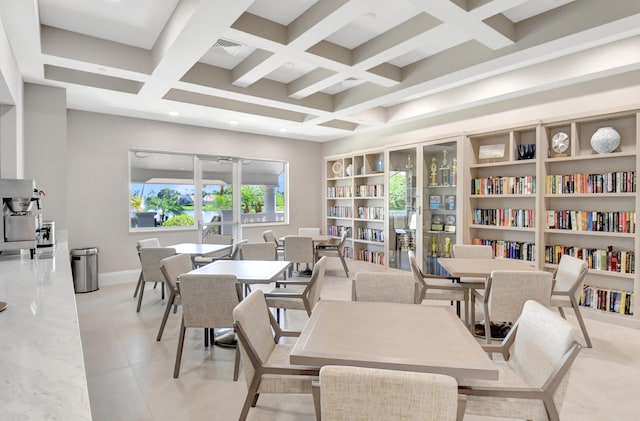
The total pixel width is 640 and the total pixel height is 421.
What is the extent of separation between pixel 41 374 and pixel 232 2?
7.78 feet

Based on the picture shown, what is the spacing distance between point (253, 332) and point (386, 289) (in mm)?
1094

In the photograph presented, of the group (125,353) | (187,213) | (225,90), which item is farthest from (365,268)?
(125,353)

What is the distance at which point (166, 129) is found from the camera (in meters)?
6.11

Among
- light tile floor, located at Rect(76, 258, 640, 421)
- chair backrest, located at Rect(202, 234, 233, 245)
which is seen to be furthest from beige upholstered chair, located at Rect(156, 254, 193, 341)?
chair backrest, located at Rect(202, 234, 233, 245)

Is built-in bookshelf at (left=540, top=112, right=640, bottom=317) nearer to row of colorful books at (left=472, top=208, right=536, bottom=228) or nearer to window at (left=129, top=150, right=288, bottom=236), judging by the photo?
row of colorful books at (left=472, top=208, right=536, bottom=228)

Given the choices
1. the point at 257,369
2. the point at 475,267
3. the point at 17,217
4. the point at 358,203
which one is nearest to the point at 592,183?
the point at 475,267

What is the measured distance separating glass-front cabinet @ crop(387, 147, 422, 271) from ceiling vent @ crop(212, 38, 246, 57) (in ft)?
10.9

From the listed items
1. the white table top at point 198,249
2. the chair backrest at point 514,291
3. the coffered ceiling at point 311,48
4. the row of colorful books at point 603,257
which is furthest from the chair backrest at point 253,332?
the row of colorful books at point 603,257

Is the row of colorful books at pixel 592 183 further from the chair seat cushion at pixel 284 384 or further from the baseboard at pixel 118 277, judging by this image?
the baseboard at pixel 118 277

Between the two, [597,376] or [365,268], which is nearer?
[597,376]

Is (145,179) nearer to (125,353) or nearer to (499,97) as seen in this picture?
(125,353)

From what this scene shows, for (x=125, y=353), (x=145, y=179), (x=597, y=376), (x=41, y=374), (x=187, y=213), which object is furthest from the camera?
(x=187, y=213)

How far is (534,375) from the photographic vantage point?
169 cm

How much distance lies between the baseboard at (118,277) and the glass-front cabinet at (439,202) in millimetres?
4751
